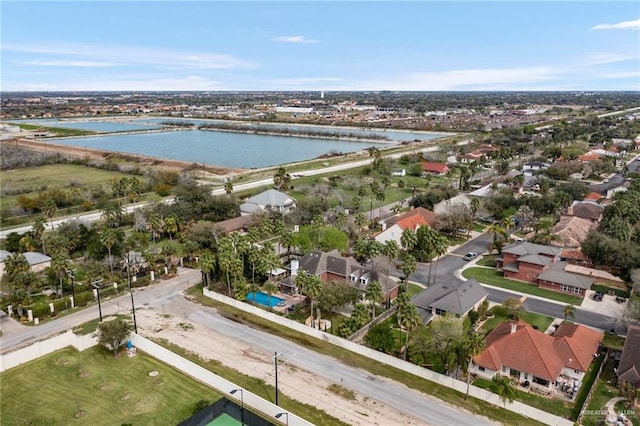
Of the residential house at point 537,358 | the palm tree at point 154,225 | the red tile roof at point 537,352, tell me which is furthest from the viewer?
the palm tree at point 154,225

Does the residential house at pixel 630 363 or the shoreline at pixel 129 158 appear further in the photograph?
the shoreline at pixel 129 158

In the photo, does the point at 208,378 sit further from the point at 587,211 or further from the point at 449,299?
the point at 587,211

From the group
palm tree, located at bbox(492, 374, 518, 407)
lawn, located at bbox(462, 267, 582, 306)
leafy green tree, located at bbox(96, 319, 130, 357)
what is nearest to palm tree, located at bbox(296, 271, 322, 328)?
leafy green tree, located at bbox(96, 319, 130, 357)

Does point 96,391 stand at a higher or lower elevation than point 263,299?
higher

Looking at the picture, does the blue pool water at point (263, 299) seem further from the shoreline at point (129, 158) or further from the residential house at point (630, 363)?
the shoreline at point (129, 158)

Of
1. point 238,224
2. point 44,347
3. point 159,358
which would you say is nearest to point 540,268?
point 238,224

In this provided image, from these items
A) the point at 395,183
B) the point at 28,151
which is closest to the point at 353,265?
the point at 395,183

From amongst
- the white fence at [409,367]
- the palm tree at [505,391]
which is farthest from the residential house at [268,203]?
the palm tree at [505,391]
